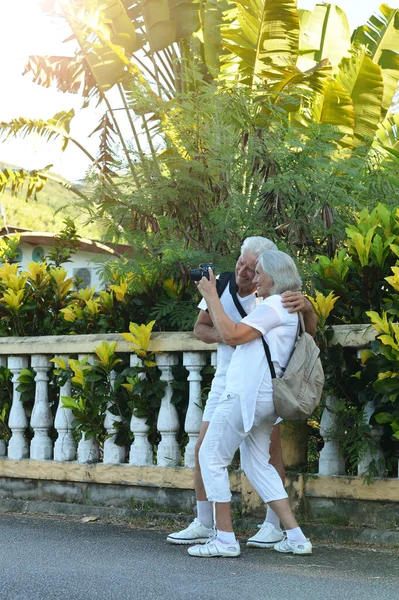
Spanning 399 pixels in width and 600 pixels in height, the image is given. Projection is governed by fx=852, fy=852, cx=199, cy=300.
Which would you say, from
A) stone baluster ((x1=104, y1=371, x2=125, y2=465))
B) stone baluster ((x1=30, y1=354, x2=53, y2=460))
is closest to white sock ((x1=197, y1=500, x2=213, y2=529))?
stone baluster ((x1=104, y1=371, x2=125, y2=465))

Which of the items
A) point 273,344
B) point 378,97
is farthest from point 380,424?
point 378,97

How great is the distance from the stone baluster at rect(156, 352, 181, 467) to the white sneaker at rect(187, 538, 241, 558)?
113cm

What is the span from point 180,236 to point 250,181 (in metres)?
0.72

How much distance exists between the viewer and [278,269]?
483 cm

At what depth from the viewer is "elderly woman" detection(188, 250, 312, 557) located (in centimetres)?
475

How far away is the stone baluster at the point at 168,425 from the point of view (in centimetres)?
601

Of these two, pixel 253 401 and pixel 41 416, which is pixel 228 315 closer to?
pixel 253 401

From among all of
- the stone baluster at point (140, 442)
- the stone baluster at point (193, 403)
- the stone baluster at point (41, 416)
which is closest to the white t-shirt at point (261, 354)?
the stone baluster at point (193, 403)

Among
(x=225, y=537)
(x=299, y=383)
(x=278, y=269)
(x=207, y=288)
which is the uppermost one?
(x=278, y=269)

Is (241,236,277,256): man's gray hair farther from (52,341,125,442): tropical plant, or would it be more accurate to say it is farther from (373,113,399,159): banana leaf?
(373,113,399,159): banana leaf

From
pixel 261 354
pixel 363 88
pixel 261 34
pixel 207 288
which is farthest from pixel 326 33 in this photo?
pixel 261 354

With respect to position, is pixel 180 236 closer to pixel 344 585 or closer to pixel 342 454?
pixel 342 454

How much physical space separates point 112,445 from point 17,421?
97 centimetres

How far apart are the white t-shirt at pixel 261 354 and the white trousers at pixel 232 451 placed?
8cm
